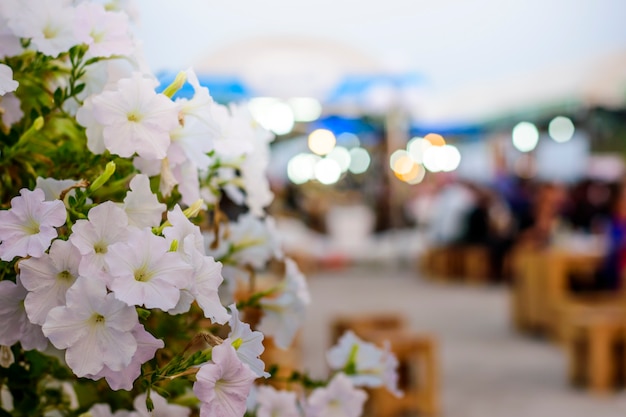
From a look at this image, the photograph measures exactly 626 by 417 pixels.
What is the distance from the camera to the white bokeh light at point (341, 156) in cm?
1711

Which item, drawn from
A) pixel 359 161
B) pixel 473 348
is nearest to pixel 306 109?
pixel 473 348

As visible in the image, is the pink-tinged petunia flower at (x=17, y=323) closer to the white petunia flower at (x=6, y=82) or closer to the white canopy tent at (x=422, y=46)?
the white petunia flower at (x=6, y=82)

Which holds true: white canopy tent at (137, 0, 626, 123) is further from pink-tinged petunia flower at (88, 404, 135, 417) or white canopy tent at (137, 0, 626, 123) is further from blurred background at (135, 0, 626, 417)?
pink-tinged petunia flower at (88, 404, 135, 417)

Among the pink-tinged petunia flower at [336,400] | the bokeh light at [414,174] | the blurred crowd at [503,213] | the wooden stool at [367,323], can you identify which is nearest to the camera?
the pink-tinged petunia flower at [336,400]

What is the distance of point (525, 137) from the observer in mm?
12781

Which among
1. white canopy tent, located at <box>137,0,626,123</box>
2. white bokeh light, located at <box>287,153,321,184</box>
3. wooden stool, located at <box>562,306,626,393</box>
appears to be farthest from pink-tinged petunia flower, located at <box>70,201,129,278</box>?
white bokeh light, located at <box>287,153,321,184</box>

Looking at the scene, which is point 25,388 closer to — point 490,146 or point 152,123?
point 152,123

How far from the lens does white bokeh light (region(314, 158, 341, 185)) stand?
17203mm

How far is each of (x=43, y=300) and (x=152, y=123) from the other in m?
0.19

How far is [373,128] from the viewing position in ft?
38.6

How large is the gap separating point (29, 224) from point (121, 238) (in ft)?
0.26

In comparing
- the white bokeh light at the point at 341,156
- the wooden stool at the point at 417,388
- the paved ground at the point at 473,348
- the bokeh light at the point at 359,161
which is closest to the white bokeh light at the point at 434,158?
the bokeh light at the point at 359,161

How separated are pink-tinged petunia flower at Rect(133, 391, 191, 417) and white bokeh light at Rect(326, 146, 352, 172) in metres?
16.2

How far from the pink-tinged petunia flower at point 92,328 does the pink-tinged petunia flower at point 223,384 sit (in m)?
0.06
